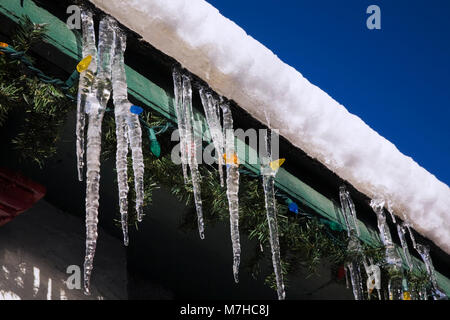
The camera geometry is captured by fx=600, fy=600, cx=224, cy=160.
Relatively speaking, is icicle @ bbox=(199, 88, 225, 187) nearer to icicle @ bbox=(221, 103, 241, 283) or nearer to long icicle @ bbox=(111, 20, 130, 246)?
icicle @ bbox=(221, 103, 241, 283)

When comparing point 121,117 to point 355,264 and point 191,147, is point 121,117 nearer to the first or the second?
point 191,147

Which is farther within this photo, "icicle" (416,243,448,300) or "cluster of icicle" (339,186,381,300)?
"icicle" (416,243,448,300)

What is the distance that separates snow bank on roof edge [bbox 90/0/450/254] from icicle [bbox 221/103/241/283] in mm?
106

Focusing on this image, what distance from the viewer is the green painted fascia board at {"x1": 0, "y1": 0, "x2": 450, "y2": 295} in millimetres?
2256

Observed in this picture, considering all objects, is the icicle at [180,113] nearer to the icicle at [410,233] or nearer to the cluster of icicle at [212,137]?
the cluster of icicle at [212,137]

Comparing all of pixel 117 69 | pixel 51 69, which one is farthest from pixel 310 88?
pixel 51 69

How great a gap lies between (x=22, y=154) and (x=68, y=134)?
25 centimetres

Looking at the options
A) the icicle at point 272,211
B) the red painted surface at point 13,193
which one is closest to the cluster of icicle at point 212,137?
the icicle at point 272,211

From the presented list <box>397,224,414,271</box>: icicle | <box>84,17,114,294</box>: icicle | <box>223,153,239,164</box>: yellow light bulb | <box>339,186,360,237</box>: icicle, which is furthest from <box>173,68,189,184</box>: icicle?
<box>397,224,414,271</box>: icicle

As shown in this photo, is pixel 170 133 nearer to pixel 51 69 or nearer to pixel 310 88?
pixel 51 69

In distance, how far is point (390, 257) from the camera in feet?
9.86

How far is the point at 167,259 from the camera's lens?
3.21 metres

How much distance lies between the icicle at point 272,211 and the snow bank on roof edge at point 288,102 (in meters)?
0.15
